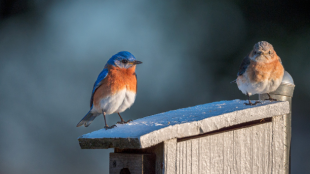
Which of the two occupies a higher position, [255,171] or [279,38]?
[279,38]

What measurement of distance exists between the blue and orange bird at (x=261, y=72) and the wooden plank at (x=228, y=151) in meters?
0.69

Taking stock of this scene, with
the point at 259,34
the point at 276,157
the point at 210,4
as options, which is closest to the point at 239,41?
the point at 259,34

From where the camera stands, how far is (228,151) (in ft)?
8.55

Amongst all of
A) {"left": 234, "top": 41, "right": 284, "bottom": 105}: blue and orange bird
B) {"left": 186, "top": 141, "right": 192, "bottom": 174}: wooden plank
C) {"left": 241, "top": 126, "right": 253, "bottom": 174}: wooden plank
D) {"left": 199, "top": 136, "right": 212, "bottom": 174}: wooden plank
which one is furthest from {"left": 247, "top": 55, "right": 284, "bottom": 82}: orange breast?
{"left": 186, "top": 141, "right": 192, "bottom": 174}: wooden plank

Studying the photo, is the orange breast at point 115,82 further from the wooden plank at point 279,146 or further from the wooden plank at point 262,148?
the wooden plank at point 279,146

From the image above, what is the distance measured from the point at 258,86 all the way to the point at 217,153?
3.10 ft

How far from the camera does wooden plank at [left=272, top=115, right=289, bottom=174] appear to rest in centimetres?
273

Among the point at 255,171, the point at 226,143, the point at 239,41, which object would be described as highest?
the point at 239,41

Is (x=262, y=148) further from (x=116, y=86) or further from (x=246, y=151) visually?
→ (x=116, y=86)

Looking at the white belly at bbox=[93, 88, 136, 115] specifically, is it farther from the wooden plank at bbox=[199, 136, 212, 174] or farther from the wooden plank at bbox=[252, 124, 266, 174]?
the wooden plank at bbox=[252, 124, 266, 174]

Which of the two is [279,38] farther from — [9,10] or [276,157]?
[9,10]

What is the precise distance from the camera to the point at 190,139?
7.98 ft

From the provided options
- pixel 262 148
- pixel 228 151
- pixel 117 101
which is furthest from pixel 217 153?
pixel 117 101

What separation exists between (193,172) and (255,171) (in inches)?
20.5
